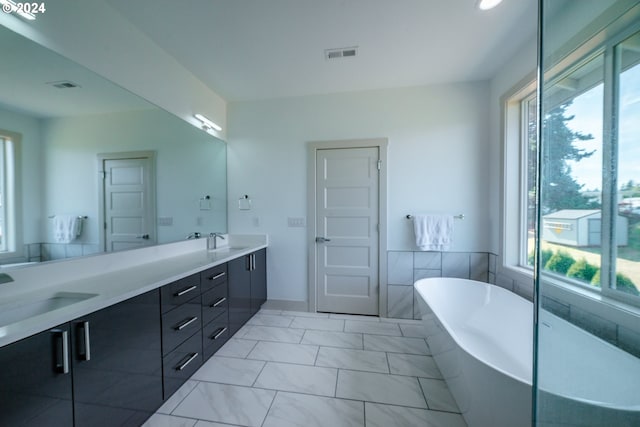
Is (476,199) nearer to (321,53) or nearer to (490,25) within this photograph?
(490,25)

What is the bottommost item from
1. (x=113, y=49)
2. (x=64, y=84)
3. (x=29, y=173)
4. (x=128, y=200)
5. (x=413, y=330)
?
(x=413, y=330)

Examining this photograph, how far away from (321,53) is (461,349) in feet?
8.02

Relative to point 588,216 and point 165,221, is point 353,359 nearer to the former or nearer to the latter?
point 588,216

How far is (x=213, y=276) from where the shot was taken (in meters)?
1.82

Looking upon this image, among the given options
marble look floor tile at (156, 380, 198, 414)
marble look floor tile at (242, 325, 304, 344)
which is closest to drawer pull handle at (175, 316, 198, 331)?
marble look floor tile at (156, 380, 198, 414)

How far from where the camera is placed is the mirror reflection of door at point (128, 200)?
1584mm

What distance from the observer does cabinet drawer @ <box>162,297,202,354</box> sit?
4.46 ft

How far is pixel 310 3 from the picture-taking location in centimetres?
148

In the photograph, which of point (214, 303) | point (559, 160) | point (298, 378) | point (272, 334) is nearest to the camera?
point (559, 160)

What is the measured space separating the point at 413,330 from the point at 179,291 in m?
2.23

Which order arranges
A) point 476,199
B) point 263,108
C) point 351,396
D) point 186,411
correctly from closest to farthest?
point 186,411, point 351,396, point 476,199, point 263,108

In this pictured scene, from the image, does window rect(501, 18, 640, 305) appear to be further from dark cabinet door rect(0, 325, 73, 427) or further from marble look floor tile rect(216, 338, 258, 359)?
marble look floor tile rect(216, 338, 258, 359)

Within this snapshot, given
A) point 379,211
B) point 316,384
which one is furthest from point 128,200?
point 379,211

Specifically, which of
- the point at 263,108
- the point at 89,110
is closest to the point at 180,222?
the point at 89,110
